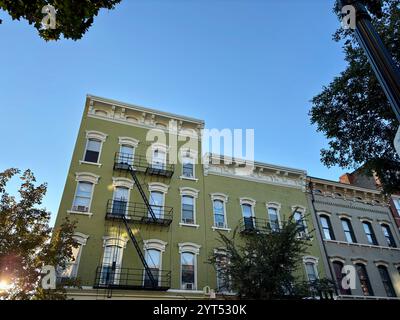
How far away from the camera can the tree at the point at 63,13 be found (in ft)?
17.3

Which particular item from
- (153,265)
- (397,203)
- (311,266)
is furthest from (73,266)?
(397,203)

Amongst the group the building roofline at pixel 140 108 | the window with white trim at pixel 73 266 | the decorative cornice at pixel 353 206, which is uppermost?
the building roofline at pixel 140 108

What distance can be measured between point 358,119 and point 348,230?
12574mm

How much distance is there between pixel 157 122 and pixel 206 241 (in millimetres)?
9122

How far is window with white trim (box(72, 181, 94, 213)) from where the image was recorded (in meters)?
16.7

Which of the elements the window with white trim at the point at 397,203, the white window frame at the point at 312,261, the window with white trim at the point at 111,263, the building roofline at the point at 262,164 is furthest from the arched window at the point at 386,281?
the window with white trim at the point at 111,263

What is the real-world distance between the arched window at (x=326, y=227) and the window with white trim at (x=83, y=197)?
16305 millimetres

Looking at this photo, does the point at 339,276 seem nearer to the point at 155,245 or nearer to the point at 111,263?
the point at 155,245

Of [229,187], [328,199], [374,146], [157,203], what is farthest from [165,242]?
[328,199]

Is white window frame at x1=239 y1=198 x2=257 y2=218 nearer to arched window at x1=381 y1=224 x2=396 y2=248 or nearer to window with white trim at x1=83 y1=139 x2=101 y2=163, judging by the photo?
window with white trim at x1=83 y1=139 x2=101 y2=163

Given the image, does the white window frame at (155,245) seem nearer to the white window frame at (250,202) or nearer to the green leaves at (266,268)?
the green leaves at (266,268)

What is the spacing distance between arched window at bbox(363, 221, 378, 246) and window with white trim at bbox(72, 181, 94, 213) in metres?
20.4

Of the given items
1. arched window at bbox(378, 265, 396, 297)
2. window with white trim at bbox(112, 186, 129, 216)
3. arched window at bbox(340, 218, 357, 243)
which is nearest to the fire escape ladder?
window with white trim at bbox(112, 186, 129, 216)

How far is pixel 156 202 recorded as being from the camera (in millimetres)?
18594
